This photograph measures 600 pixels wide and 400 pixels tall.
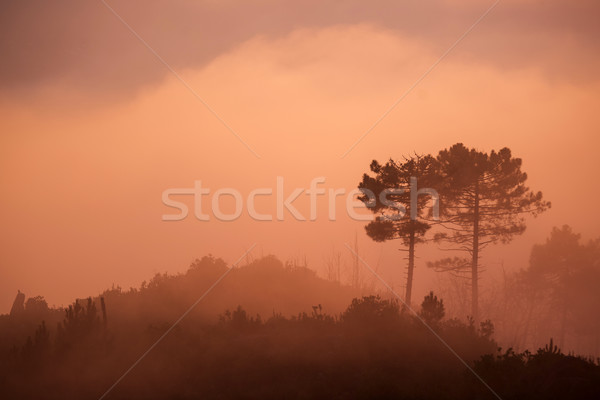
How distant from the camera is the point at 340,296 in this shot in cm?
3919

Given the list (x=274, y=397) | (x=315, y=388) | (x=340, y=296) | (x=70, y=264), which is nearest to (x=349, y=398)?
(x=315, y=388)

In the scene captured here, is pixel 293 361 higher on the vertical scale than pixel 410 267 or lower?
lower

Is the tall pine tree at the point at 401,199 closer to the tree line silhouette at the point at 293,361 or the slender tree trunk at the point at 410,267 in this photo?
the slender tree trunk at the point at 410,267

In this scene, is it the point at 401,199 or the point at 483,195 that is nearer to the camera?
the point at 401,199

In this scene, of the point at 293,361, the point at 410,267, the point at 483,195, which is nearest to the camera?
the point at 293,361

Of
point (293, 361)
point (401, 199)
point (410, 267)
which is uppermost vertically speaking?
point (401, 199)

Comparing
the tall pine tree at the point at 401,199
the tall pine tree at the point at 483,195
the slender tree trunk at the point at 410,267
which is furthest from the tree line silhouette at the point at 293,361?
the tall pine tree at the point at 483,195

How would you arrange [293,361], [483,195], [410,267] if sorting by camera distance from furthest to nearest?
[483,195], [410,267], [293,361]

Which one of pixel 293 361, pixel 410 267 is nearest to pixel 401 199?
pixel 410 267

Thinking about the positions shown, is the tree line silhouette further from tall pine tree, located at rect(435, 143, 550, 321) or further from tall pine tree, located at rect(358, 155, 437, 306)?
tall pine tree, located at rect(435, 143, 550, 321)

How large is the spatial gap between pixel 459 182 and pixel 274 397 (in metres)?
21.8

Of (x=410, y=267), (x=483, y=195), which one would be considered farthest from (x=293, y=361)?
(x=483, y=195)

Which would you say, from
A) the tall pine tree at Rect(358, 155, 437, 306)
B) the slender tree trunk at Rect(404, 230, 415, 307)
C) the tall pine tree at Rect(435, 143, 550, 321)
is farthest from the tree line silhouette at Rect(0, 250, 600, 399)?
the tall pine tree at Rect(435, 143, 550, 321)

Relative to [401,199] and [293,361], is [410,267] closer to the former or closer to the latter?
[401,199]
